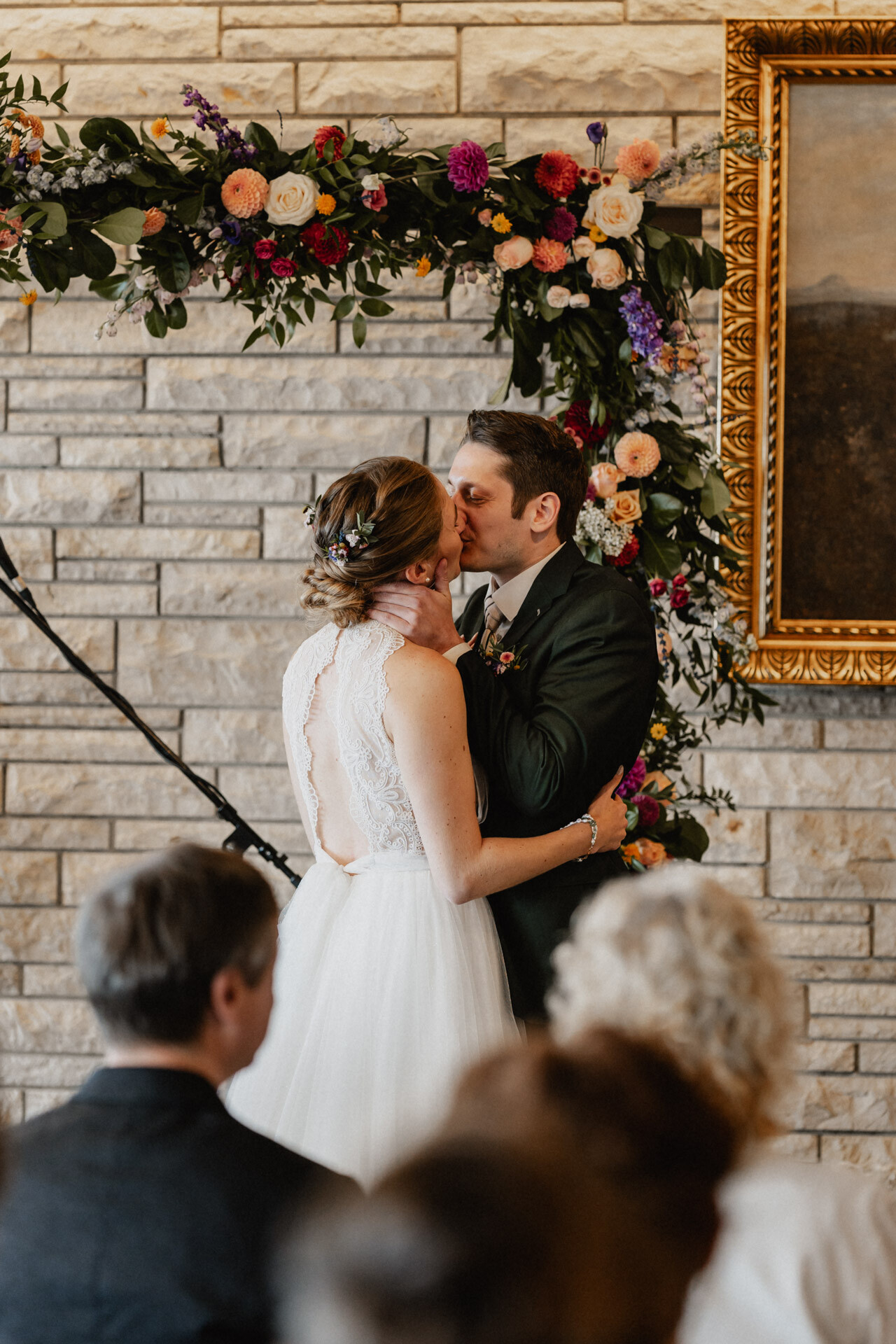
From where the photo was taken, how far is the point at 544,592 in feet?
6.59

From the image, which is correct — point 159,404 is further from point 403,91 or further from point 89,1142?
point 89,1142

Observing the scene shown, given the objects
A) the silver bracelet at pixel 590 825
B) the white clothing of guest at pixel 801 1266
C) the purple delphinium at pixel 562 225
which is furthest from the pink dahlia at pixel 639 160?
the white clothing of guest at pixel 801 1266

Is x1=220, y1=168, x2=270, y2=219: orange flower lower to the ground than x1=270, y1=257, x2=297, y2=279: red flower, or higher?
higher

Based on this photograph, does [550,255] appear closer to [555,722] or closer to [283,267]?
[283,267]

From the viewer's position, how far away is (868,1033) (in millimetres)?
2893

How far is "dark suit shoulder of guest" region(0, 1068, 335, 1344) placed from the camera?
90 centimetres

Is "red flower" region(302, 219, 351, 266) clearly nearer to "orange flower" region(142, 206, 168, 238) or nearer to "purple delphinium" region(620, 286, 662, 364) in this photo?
"orange flower" region(142, 206, 168, 238)

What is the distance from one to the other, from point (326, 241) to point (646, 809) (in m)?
1.31

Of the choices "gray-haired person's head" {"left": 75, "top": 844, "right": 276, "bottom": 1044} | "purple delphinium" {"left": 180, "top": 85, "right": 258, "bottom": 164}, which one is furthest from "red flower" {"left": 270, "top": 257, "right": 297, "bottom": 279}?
"gray-haired person's head" {"left": 75, "top": 844, "right": 276, "bottom": 1044}

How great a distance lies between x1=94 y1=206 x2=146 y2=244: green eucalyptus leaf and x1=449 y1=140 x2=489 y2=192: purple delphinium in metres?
0.60

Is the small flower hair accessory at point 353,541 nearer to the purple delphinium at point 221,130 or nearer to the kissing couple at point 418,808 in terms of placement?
the kissing couple at point 418,808

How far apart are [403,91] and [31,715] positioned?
188 centimetres

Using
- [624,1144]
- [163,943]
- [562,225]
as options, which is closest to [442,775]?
[163,943]

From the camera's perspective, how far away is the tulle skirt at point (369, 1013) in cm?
168
